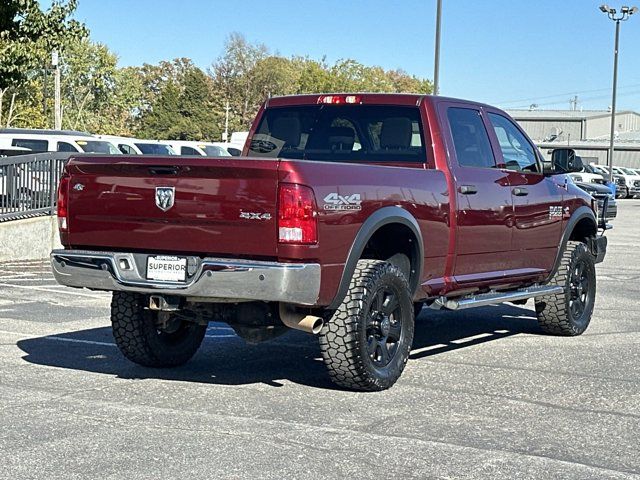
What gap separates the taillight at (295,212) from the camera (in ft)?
21.5

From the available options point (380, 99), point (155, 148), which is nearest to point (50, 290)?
point (380, 99)

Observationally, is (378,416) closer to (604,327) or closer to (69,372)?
(69,372)

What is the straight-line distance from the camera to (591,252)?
35.0 feet

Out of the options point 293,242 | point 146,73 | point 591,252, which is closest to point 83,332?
point 293,242

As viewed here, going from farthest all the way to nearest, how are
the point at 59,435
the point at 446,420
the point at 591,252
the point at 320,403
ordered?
the point at 591,252
the point at 320,403
the point at 446,420
the point at 59,435

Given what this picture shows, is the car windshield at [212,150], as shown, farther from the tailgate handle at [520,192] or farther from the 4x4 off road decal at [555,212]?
the tailgate handle at [520,192]

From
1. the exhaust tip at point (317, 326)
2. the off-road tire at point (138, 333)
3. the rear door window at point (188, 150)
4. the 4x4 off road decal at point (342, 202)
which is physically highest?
the rear door window at point (188, 150)

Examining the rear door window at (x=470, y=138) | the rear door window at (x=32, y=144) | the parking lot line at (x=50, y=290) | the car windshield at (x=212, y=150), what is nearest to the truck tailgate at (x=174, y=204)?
the rear door window at (x=470, y=138)

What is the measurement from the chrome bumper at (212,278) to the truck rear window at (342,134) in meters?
2.11

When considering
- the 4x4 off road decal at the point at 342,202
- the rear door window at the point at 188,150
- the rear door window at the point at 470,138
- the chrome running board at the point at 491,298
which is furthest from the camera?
the rear door window at the point at 188,150

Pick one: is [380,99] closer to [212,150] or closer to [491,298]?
[491,298]

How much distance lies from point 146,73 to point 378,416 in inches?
4468

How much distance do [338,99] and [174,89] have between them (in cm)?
10237

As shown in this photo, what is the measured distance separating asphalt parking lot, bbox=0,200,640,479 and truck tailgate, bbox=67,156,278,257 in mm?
969
